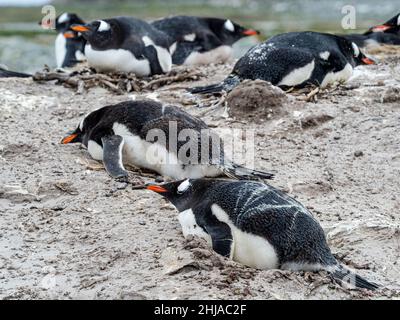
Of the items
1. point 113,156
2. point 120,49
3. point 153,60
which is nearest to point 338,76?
point 153,60

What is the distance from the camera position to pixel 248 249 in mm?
4496

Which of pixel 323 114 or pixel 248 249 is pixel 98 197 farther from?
pixel 323 114

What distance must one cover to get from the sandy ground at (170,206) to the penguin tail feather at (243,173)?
0.63 ft

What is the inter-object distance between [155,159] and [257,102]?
4.63 ft

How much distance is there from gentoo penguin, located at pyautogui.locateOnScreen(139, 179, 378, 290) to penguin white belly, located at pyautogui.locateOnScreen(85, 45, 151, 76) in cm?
437

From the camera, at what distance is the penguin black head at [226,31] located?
1141 cm

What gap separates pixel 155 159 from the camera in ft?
20.1

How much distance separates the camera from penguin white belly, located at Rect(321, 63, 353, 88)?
26.5 ft

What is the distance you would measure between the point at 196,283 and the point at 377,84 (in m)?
4.27

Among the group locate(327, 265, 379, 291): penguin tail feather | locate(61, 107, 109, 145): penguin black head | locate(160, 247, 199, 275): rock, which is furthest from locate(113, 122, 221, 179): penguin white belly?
locate(327, 265, 379, 291): penguin tail feather

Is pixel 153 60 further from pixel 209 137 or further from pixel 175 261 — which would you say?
pixel 175 261

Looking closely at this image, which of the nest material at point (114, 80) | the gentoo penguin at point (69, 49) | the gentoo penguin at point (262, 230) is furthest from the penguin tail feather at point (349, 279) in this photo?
the gentoo penguin at point (69, 49)

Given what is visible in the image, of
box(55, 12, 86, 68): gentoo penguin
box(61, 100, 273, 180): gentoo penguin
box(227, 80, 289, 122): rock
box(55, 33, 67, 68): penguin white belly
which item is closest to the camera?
box(61, 100, 273, 180): gentoo penguin

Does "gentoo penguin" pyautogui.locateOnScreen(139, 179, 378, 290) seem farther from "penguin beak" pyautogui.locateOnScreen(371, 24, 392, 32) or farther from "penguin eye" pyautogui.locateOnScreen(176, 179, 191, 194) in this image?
"penguin beak" pyautogui.locateOnScreen(371, 24, 392, 32)
